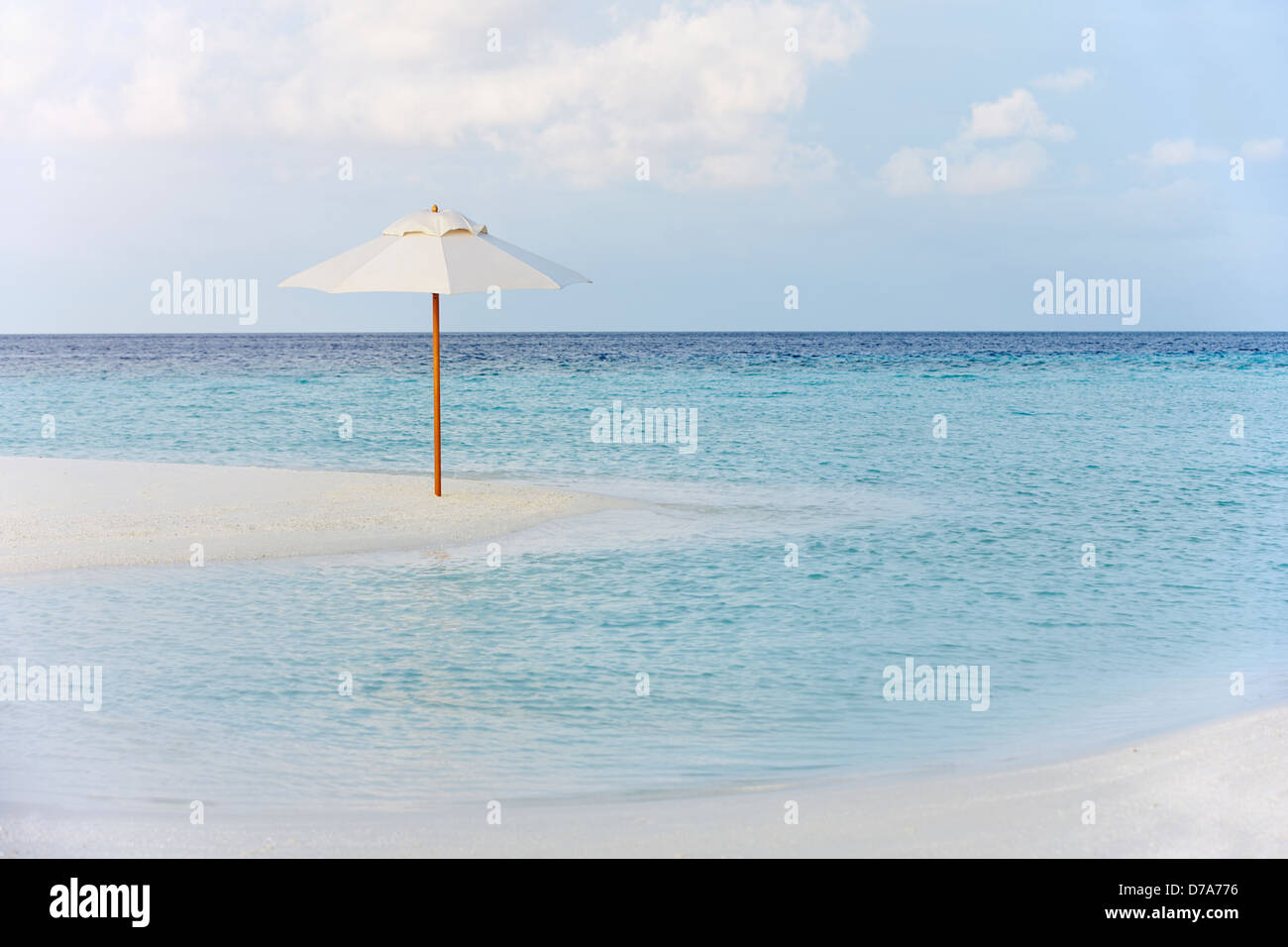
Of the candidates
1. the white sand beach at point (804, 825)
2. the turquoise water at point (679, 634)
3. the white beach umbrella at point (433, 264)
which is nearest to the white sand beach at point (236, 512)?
the turquoise water at point (679, 634)

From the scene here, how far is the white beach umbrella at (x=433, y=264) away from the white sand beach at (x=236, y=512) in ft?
6.95

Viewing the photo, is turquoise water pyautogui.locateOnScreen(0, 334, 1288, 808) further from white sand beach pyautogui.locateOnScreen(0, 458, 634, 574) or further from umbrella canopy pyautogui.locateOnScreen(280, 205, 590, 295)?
umbrella canopy pyautogui.locateOnScreen(280, 205, 590, 295)

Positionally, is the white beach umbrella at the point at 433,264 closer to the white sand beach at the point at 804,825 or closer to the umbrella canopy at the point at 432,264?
the umbrella canopy at the point at 432,264

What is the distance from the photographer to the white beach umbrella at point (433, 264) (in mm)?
9445

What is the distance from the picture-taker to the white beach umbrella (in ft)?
31.0

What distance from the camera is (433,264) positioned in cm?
959

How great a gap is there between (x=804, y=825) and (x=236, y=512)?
7.55 m

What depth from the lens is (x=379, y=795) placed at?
4039 millimetres

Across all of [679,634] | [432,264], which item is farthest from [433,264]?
[679,634]

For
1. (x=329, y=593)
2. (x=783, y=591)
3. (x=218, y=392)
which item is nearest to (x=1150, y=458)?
(x=783, y=591)

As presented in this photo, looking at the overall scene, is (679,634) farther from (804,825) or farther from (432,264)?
(432,264)
